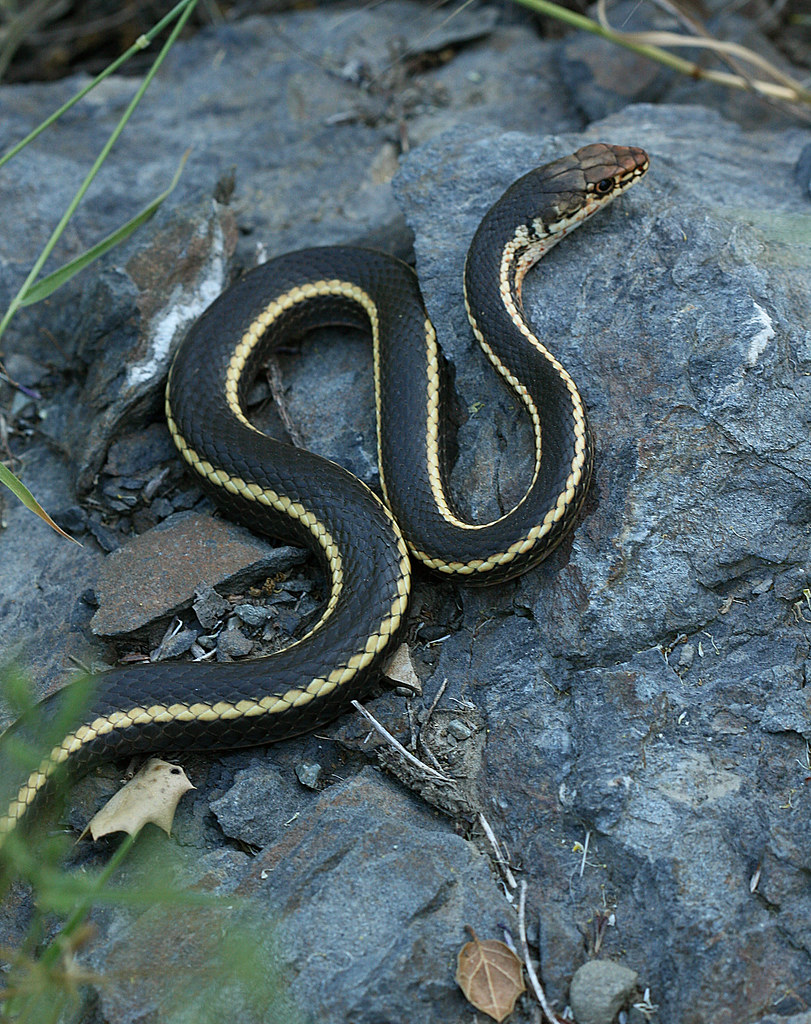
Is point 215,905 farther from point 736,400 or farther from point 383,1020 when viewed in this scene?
point 736,400

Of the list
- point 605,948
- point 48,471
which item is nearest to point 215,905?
point 605,948

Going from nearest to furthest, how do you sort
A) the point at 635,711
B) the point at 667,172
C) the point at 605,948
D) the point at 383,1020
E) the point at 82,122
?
the point at 383,1020
the point at 605,948
the point at 635,711
the point at 667,172
the point at 82,122

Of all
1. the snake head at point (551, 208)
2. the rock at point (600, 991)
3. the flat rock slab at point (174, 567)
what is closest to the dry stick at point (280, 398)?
the flat rock slab at point (174, 567)

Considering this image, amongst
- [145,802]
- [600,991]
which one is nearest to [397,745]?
[145,802]

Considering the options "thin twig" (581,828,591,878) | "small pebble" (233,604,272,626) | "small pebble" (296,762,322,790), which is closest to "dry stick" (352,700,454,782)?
"small pebble" (296,762,322,790)

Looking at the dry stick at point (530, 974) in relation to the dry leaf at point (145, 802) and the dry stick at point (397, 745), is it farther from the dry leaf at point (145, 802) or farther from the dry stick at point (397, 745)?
the dry leaf at point (145, 802)

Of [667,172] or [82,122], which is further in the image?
[82,122]

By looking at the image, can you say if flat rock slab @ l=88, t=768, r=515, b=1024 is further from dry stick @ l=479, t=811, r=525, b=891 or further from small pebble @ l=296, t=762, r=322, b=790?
small pebble @ l=296, t=762, r=322, b=790

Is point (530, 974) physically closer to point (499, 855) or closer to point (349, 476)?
point (499, 855)
